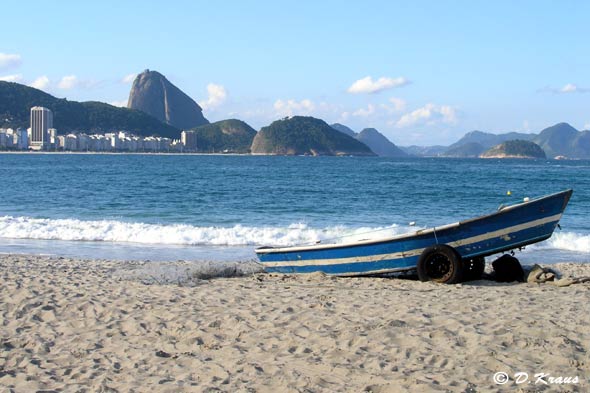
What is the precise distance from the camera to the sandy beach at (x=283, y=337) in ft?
20.1

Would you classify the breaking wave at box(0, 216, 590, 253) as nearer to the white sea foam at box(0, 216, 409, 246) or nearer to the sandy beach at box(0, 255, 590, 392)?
the white sea foam at box(0, 216, 409, 246)

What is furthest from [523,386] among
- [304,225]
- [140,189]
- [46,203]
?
[140,189]

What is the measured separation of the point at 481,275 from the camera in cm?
1190

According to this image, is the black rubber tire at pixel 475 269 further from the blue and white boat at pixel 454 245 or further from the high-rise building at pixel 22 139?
the high-rise building at pixel 22 139

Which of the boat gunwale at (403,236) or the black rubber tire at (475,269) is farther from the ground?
the boat gunwale at (403,236)

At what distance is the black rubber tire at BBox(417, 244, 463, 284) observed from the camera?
11266mm

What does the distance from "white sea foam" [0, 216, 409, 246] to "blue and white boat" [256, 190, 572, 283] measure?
676 cm

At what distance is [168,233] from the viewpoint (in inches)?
802

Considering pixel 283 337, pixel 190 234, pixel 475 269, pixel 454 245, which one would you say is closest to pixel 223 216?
pixel 190 234

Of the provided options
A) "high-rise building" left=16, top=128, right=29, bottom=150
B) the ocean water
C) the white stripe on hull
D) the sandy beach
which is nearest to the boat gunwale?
the white stripe on hull

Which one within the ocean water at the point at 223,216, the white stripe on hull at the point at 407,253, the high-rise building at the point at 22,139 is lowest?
the ocean water at the point at 223,216

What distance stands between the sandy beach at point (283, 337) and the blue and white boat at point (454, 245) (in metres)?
0.85

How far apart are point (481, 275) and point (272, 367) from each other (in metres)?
6.41

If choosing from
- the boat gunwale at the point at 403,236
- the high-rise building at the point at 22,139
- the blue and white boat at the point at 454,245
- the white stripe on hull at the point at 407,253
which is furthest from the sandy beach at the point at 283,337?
the high-rise building at the point at 22,139
